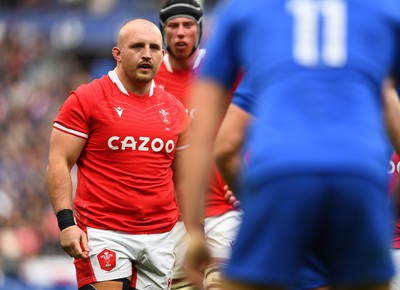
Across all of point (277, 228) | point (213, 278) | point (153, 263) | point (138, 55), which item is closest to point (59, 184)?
point (153, 263)

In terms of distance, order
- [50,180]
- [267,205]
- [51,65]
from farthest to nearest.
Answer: [51,65], [50,180], [267,205]

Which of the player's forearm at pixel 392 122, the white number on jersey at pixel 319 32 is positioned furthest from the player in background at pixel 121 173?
the white number on jersey at pixel 319 32

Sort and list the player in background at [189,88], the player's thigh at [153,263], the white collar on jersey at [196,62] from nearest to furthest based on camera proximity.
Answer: the player's thigh at [153,263]
the player in background at [189,88]
the white collar on jersey at [196,62]

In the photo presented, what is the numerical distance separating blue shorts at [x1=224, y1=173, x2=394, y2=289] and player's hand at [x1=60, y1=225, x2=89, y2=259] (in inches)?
129

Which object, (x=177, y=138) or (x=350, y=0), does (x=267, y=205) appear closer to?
(x=350, y=0)

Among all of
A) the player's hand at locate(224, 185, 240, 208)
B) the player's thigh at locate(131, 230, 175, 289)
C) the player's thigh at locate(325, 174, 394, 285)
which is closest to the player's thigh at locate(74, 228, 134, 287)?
the player's thigh at locate(131, 230, 175, 289)

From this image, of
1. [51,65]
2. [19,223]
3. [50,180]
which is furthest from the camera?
[51,65]

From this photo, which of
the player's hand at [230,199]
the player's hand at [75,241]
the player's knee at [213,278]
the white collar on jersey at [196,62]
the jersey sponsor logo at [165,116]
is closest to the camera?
the player's hand at [75,241]

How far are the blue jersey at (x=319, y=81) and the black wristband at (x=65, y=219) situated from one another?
336 cm

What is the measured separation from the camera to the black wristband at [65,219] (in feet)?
23.0

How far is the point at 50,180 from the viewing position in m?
7.17

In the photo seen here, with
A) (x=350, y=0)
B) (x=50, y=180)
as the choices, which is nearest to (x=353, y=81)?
(x=350, y=0)

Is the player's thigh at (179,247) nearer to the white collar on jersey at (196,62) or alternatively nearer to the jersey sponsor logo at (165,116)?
the white collar on jersey at (196,62)

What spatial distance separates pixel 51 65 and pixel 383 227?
1049 inches
